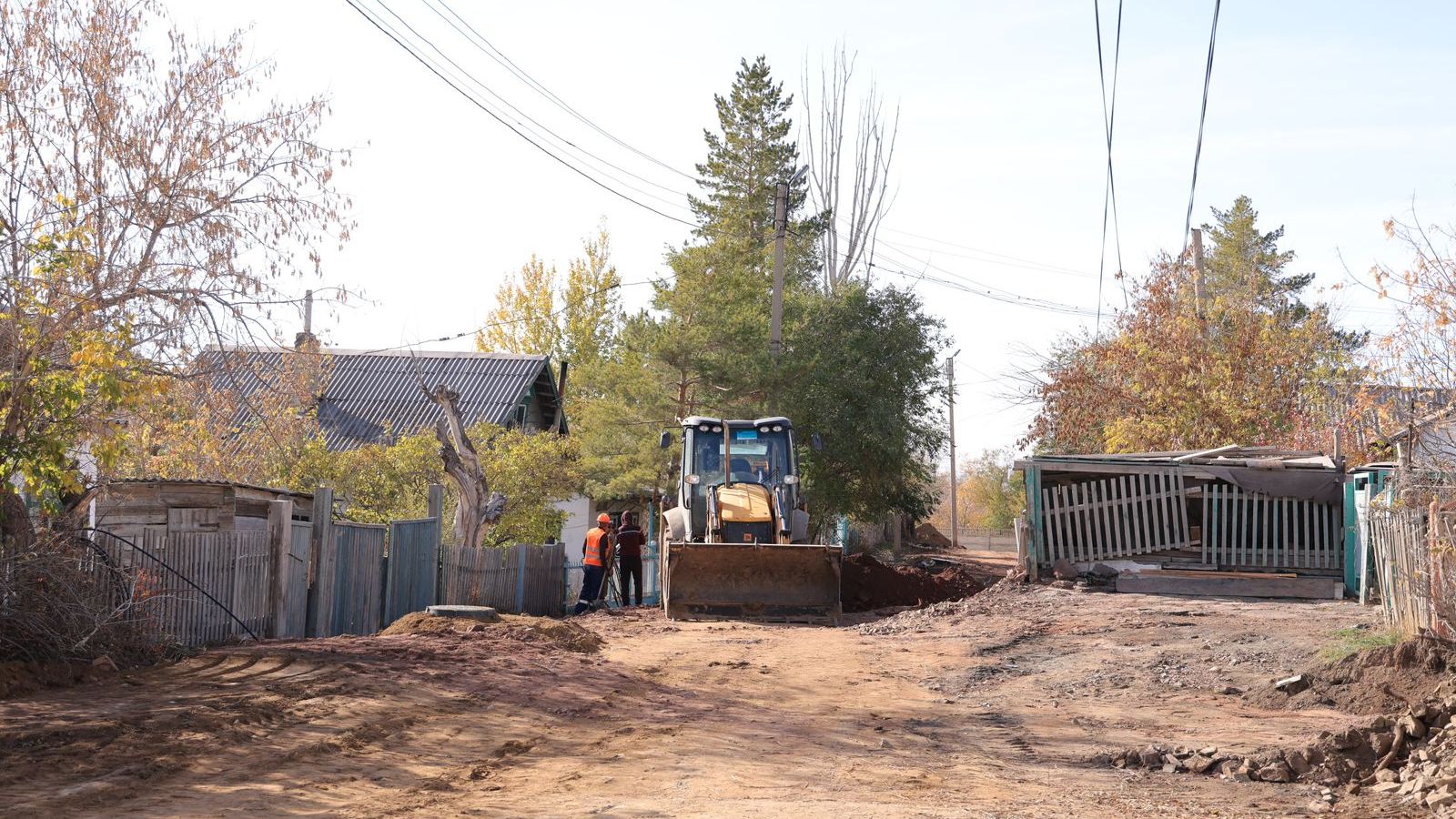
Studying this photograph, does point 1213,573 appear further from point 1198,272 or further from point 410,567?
point 410,567

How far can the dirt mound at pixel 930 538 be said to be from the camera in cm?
5662

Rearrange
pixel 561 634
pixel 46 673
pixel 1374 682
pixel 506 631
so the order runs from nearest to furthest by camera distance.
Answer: pixel 46 673 → pixel 1374 682 → pixel 506 631 → pixel 561 634

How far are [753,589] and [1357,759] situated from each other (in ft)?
35.4

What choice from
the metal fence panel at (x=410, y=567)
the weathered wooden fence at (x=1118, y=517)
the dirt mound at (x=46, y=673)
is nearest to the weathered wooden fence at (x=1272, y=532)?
the weathered wooden fence at (x=1118, y=517)

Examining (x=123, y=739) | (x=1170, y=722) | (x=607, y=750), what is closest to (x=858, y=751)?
(x=607, y=750)

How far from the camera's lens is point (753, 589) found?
18.9m

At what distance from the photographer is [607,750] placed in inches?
364

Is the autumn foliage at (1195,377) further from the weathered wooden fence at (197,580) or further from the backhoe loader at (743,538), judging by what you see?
the weathered wooden fence at (197,580)

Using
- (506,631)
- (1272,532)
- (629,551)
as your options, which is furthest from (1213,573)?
(506,631)

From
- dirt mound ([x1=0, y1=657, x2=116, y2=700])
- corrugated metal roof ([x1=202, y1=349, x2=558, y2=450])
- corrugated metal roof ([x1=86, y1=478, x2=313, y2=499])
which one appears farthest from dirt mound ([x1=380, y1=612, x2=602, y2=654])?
corrugated metal roof ([x1=202, y1=349, x2=558, y2=450])

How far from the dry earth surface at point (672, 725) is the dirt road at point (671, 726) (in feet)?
0.11

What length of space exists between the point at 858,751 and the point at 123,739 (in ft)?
16.1

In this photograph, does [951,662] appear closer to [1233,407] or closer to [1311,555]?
[1311,555]

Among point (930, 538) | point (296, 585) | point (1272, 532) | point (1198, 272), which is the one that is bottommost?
point (296, 585)
